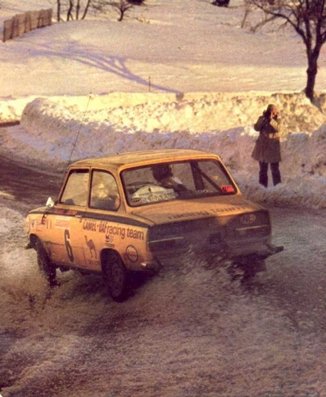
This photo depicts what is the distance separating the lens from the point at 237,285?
10.1m

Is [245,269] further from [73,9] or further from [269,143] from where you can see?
[73,9]

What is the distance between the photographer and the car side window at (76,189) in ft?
36.2

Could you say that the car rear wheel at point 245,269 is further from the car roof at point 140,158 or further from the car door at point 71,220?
the car door at point 71,220

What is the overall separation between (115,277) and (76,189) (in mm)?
1576

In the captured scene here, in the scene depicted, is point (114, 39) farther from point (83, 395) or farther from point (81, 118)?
point (83, 395)

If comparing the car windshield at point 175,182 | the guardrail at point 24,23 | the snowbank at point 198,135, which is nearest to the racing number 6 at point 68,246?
the car windshield at point 175,182

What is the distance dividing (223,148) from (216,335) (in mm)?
12531

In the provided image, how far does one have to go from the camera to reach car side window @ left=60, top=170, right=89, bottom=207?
36.2 ft

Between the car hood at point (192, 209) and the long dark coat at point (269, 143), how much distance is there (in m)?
7.21

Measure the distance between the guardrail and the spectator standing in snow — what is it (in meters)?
41.6

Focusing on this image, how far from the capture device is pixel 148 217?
974 centimetres

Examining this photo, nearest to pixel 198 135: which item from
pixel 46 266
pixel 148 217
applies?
pixel 46 266

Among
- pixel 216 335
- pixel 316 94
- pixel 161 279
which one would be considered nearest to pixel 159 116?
pixel 316 94

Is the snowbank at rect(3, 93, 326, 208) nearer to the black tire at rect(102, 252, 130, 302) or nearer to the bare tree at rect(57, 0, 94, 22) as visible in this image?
the black tire at rect(102, 252, 130, 302)
